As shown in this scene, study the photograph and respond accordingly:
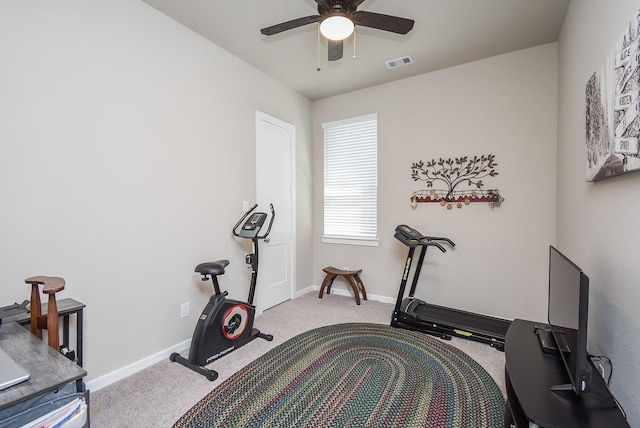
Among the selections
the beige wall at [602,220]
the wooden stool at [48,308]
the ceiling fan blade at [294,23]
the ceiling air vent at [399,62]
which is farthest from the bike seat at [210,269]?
the ceiling air vent at [399,62]

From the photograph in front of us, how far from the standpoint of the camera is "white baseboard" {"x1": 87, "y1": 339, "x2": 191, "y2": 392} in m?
2.10

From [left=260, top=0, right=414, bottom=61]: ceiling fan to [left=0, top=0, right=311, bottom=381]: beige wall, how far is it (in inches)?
41.5

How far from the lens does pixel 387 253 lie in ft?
13.1

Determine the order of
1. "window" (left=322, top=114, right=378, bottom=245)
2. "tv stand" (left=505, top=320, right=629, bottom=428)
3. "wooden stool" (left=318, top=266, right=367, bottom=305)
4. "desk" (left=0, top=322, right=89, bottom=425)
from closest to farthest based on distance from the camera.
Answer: "desk" (left=0, top=322, right=89, bottom=425) → "tv stand" (left=505, top=320, right=629, bottom=428) → "wooden stool" (left=318, top=266, right=367, bottom=305) → "window" (left=322, top=114, right=378, bottom=245)

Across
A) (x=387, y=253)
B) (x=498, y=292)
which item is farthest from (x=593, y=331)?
(x=387, y=253)

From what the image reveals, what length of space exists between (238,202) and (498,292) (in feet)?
9.82

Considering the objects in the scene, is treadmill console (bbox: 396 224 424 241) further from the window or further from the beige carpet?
the beige carpet

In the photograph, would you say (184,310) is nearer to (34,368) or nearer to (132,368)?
(132,368)

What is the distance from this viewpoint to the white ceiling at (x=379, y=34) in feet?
7.94

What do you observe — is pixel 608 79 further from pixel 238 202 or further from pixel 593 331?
pixel 238 202

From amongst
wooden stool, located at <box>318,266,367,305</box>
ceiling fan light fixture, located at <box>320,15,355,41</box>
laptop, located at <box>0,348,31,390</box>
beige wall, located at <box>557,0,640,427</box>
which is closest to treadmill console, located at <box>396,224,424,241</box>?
wooden stool, located at <box>318,266,367,305</box>

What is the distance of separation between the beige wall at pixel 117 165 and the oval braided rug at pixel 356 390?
3.01 feet

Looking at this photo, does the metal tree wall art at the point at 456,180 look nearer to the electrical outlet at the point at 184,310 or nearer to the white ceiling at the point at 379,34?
the white ceiling at the point at 379,34

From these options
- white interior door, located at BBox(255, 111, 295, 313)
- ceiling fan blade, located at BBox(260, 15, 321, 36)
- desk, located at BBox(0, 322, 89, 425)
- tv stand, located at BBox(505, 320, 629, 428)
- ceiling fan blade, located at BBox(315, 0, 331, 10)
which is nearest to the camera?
desk, located at BBox(0, 322, 89, 425)
